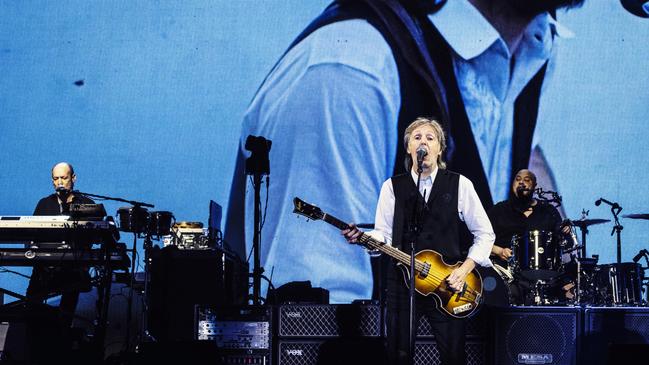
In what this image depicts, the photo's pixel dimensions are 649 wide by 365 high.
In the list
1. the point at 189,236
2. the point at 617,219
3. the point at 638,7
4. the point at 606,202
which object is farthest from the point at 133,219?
the point at 638,7

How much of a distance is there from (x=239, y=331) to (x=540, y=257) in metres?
2.94

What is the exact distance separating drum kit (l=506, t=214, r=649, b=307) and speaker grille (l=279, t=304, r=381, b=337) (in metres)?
2.06

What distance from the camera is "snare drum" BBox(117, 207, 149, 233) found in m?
6.23

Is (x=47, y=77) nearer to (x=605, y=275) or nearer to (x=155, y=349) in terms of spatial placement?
(x=155, y=349)

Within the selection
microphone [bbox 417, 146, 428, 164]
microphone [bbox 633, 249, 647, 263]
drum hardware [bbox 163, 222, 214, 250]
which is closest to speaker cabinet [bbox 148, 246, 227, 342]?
drum hardware [bbox 163, 222, 214, 250]

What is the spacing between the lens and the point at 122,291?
7.23 m

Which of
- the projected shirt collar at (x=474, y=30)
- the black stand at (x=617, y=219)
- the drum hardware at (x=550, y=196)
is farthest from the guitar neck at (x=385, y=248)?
the projected shirt collar at (x=474, y=30)

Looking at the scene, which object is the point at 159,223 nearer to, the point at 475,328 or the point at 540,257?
the point at 475,328

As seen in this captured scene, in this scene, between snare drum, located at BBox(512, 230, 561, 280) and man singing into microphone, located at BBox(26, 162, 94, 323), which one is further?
snare drum, located at BBox(512, 230, 561, 280)

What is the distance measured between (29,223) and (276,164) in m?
2.61

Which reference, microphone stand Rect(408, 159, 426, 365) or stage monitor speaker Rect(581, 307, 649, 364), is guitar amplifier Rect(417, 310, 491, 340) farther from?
microphone stand Rect(408, 159, 426, 365)

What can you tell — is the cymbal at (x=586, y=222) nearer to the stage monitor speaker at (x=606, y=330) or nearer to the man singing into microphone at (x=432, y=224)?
the stage monitor speaker at (x=606, y=330)

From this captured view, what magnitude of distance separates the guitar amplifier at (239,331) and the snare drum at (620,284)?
3.25m

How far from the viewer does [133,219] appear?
623 cm
